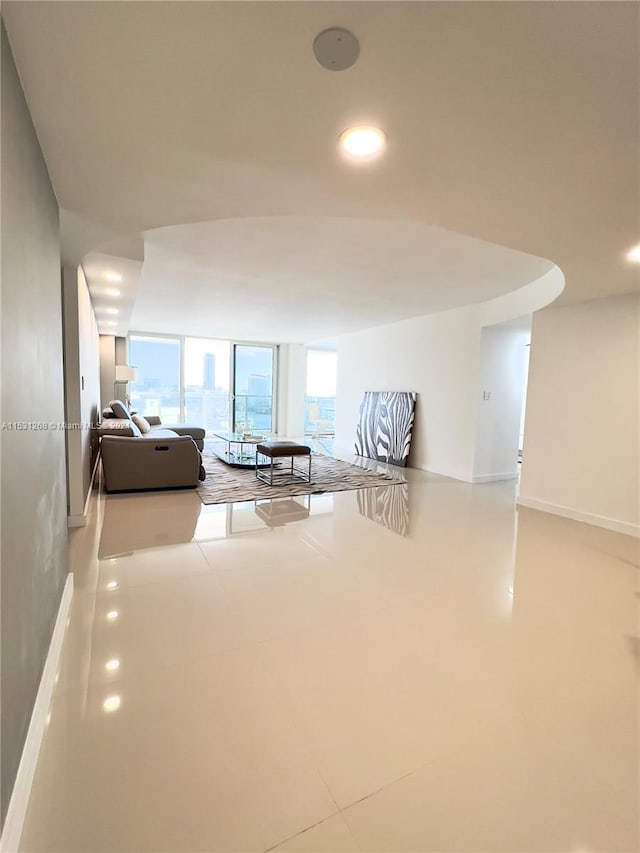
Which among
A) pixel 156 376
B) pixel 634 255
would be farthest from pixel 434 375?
pixel 156 376

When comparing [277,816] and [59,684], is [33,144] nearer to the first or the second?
[59,684]

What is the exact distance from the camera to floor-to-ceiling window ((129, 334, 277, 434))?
8875 mm

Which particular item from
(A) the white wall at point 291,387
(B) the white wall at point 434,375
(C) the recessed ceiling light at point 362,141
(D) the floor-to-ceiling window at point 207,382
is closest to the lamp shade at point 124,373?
(D) the floor-to-ceiling window at point 207,382

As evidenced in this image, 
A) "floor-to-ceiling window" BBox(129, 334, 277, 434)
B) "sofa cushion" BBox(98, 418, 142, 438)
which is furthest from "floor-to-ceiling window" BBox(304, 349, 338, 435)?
"sofa cushion" BBox(98, 418, 142, 438)

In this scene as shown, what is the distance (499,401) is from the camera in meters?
5.61

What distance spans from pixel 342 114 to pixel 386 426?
19.4 feet

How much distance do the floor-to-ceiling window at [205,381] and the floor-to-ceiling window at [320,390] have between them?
97cm

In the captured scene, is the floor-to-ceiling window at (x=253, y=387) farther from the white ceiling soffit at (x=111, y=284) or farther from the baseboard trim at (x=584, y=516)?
the baseboard trim at (x=584, y=516)

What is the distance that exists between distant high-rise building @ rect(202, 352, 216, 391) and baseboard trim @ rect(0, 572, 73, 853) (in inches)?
309

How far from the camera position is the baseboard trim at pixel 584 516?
3631 mm

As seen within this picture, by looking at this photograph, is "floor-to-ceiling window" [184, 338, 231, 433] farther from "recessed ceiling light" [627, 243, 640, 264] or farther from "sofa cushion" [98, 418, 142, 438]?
"recessed ceiling light" [627, 243, 640, 264]

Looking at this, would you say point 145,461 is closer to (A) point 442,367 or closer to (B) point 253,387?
(A) point 442,367

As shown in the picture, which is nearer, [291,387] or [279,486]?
[279,486]

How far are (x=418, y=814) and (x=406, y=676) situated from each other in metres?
0.56
